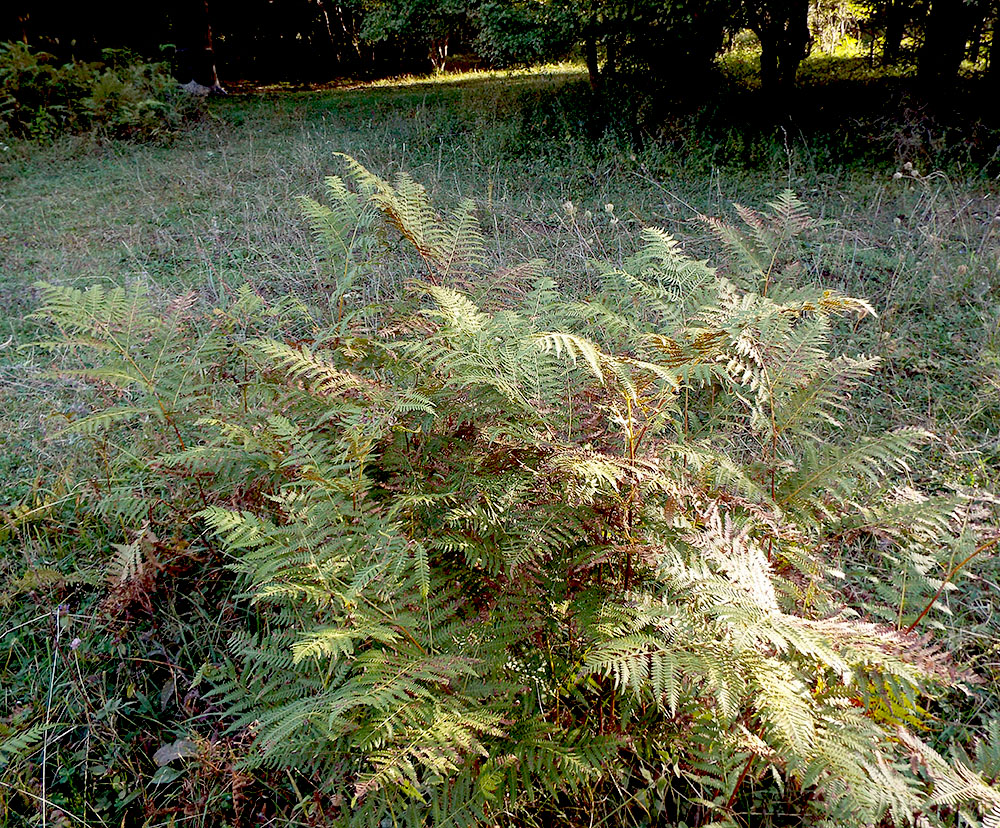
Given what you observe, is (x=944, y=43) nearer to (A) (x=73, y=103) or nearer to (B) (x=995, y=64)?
(B) (x=995, y=64)

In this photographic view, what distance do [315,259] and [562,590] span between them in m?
3.23

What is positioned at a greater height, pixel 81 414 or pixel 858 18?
pixel 858 18

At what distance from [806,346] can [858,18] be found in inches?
337

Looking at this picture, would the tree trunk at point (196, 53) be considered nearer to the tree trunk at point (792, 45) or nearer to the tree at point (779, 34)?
the tree at point (779, 34)

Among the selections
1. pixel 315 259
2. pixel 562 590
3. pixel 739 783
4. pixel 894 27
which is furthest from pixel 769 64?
pixel 739 783

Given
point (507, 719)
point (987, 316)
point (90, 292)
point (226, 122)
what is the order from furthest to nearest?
point (226, 122)
point (987, 316)
point (90, 292)
point (507, 719)

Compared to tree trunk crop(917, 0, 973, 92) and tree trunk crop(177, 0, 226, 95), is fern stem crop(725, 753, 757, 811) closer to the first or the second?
tree trunk crop(917, 0, 973, 92)

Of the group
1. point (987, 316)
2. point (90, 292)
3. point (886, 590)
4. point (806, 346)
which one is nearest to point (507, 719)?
point (886, 590)

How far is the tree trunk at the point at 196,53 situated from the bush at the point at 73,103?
278 centimetres

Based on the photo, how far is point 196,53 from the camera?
41.4 ft

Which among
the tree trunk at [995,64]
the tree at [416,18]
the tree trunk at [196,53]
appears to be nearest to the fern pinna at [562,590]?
the tree trunk at [995,64]

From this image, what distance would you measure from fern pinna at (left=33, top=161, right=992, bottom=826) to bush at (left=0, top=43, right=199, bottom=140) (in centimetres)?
843

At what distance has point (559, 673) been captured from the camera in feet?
5.41

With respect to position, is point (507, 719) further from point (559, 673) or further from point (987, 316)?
point (987, 316)
